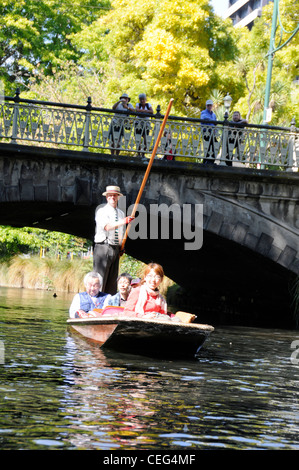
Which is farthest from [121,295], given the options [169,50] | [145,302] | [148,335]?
[169,50]

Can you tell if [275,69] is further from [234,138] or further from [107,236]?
[107,236]

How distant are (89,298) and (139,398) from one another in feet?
15.7

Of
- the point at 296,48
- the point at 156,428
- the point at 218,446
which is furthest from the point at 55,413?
the point at 296,48

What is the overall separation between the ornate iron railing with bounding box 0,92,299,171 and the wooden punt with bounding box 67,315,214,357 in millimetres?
5330

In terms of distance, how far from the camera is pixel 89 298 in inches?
464

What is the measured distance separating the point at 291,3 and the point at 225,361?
1816cm

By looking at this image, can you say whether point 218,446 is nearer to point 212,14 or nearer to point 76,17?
point 212,14

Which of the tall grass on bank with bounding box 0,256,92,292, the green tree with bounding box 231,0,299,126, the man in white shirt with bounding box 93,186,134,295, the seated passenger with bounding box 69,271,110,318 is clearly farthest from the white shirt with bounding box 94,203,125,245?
the tall grass on bank with bounding box 0,256,92,292

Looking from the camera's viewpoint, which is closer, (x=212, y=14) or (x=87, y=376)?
(x=87, y=376)

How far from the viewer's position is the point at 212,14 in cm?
2750

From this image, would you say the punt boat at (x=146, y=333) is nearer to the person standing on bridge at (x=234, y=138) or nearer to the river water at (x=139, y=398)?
the river water at (x=139, y=398)

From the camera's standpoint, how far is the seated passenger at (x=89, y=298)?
11.5 m

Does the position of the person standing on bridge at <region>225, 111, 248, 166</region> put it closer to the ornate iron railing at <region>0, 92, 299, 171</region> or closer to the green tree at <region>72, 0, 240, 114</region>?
the ornate iron railing at <region>0, 92, 299, 171</region>

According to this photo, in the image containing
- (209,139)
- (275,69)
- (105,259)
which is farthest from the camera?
(275,69)
